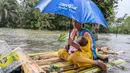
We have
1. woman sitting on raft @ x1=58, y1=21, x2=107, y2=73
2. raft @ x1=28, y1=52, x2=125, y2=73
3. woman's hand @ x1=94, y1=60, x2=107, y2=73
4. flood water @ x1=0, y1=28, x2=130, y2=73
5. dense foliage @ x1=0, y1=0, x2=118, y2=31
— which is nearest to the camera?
raft @ x1=28, y1=52, x2=125, y2=73

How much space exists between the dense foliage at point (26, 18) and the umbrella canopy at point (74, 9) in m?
25.2

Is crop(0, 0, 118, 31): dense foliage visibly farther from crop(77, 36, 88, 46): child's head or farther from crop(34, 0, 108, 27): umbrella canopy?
crop(34, 0, 108, 27): umbrella canopy

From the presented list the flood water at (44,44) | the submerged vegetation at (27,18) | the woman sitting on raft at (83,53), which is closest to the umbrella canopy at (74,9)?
the woman sitting on raft at (83,53)

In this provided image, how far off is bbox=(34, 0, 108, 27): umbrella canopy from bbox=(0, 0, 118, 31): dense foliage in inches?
991

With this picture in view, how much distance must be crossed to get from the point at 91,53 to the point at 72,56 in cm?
51

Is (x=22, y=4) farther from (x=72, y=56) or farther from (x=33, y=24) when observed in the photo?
(x=72, y=56)

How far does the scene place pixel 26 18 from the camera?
32.2m

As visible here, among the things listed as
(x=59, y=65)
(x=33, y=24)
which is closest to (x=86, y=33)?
(x=59, y=65)

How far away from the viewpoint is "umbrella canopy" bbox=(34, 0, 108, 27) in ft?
17.6

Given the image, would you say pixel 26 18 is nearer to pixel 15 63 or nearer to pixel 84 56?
pixel 84 56

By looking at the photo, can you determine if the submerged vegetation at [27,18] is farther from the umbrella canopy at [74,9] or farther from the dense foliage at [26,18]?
the umbrella canopy at [74,9]

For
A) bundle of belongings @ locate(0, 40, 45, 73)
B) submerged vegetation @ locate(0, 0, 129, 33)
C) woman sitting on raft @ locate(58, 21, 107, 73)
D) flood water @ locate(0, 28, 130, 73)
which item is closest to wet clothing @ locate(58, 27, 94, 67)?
woman sitting on raft @ locate(58, 21, 107, 73)

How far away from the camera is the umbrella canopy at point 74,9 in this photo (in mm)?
5371

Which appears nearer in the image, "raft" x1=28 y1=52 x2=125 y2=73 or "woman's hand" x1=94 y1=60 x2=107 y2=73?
"raft" x1=28 y1=52 x2=125 y2=73
